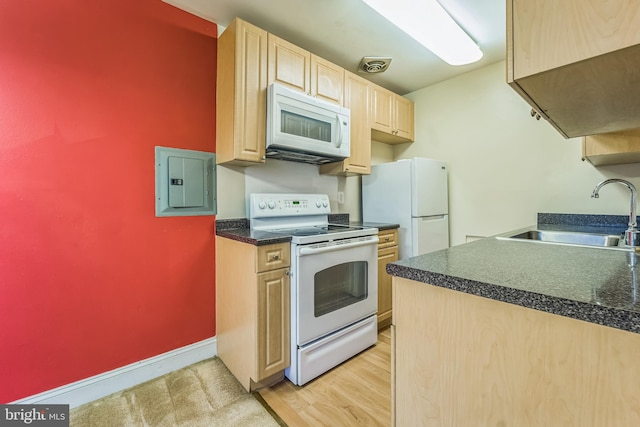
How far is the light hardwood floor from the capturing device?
145cm

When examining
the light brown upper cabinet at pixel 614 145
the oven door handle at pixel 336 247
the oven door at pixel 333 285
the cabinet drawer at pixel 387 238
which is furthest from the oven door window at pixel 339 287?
the light brown upper cabinet at pixel 614 145

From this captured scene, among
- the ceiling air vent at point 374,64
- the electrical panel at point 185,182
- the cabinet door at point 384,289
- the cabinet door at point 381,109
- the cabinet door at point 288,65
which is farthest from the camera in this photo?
the cabinet door at point 381,109

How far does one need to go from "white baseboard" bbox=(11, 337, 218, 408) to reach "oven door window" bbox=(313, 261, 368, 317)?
910mm

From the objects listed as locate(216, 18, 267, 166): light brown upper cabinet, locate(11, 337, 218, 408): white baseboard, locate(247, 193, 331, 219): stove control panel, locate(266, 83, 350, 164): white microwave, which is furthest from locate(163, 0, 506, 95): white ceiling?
locate(11, 337, 218, 408): white baseboard

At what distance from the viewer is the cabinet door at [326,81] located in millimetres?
2224

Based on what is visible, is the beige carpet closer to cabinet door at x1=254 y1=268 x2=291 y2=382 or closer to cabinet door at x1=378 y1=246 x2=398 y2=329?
cabinet door at x1=254 y1=268 x2=291 y2=382

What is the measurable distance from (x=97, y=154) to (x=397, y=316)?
71.9 inches

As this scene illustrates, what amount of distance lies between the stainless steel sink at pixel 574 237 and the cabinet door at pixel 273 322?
1353mm

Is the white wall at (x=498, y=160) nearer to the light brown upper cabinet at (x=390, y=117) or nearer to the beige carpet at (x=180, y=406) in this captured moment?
the light brown upper cabinet at (x=390, y=117)

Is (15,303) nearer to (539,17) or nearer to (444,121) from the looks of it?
(539,17)

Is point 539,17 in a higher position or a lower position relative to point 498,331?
higher

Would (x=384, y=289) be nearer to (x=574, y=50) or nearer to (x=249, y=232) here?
(x=249, y=232)

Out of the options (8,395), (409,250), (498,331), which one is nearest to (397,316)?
(498,331)

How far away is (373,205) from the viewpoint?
288 cm
